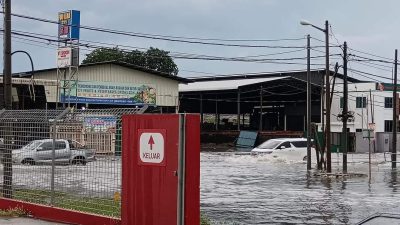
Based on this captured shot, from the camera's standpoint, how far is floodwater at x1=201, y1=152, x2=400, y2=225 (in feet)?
42.4

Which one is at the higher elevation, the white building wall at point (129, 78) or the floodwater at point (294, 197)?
the white building wall at point (129, 78)

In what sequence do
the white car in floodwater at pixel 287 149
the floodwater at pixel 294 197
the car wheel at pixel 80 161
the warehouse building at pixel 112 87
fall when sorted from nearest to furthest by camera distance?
the car wheel at pixel 80 161
the floodwater at pixel 294 197
the white car in floodwater at pixel 287 149
the warehouse building at pixel 112 87

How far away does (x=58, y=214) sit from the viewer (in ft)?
34.2

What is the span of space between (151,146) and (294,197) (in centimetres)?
1006

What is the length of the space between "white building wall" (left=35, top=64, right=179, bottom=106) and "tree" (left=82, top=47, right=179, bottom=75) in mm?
23209

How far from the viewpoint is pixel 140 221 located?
8133 mm

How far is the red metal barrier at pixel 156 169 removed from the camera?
25.0 feet

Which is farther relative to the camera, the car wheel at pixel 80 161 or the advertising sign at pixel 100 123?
the car wheel at pixel 80 161

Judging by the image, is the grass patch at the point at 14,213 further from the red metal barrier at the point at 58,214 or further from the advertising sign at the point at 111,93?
the advertising sign at the point at 111,93

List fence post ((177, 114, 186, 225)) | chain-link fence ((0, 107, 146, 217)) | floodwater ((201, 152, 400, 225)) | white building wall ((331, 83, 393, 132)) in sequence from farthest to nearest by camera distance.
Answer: white building wall ((331, 83, 393, 132)) < floodwater ((201, 152, 400, 225)) < chain-link fence ((0, 107, 146, 217)) < fence post ((177, 114, 186, 225))

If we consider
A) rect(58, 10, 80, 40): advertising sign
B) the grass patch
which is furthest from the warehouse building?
the grass patch

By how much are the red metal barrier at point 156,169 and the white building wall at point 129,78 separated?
44.2 m

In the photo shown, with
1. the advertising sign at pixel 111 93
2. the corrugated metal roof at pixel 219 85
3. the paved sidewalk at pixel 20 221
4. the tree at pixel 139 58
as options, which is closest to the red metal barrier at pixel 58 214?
the paved sidewalk at pixel 20 221

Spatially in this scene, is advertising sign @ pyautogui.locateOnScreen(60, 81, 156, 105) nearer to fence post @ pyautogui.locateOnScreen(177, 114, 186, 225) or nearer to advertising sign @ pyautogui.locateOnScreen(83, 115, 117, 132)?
advertising sign @ pyautogui.locateOnScreen(83, 115, 117, 132)
